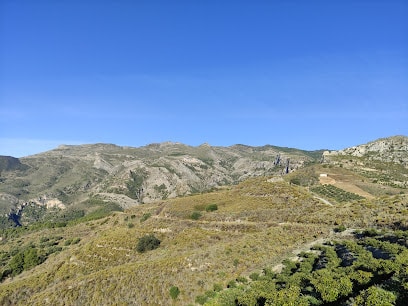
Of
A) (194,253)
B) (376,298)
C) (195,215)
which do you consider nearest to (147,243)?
(194,253)

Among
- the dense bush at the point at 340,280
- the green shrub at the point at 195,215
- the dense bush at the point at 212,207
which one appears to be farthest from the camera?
the dense bush at the point at 212,207

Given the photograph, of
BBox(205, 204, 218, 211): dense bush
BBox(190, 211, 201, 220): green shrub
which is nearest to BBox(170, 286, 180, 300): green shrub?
BBox(190, 211, 201, 220): green shrub

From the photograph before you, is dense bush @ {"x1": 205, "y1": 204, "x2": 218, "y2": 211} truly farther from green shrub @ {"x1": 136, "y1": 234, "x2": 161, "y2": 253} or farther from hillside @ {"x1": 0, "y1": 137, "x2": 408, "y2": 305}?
green shrub @ {"x1": 136, "y1": 234, "x2": 161, "y2": 253}

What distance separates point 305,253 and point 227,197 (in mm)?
53941

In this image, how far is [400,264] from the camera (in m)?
23.0

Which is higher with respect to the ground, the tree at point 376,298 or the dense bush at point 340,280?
the tree at point 376,298

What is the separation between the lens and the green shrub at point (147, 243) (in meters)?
58.2

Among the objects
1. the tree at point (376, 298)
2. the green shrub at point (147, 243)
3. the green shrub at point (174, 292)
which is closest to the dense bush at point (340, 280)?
the tree at point (376, 298)

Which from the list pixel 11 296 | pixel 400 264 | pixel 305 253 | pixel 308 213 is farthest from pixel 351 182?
pixel 11 296

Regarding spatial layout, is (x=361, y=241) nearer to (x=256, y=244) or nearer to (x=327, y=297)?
(x=256, y=244)

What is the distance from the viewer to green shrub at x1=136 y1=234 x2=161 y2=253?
58.2 metres

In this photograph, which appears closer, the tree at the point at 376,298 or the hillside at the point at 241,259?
the tree at the point at 376,298

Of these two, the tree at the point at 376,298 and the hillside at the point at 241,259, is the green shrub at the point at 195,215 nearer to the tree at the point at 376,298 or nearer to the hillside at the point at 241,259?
the hillside at the point at 241,259

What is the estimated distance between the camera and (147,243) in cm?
5925
